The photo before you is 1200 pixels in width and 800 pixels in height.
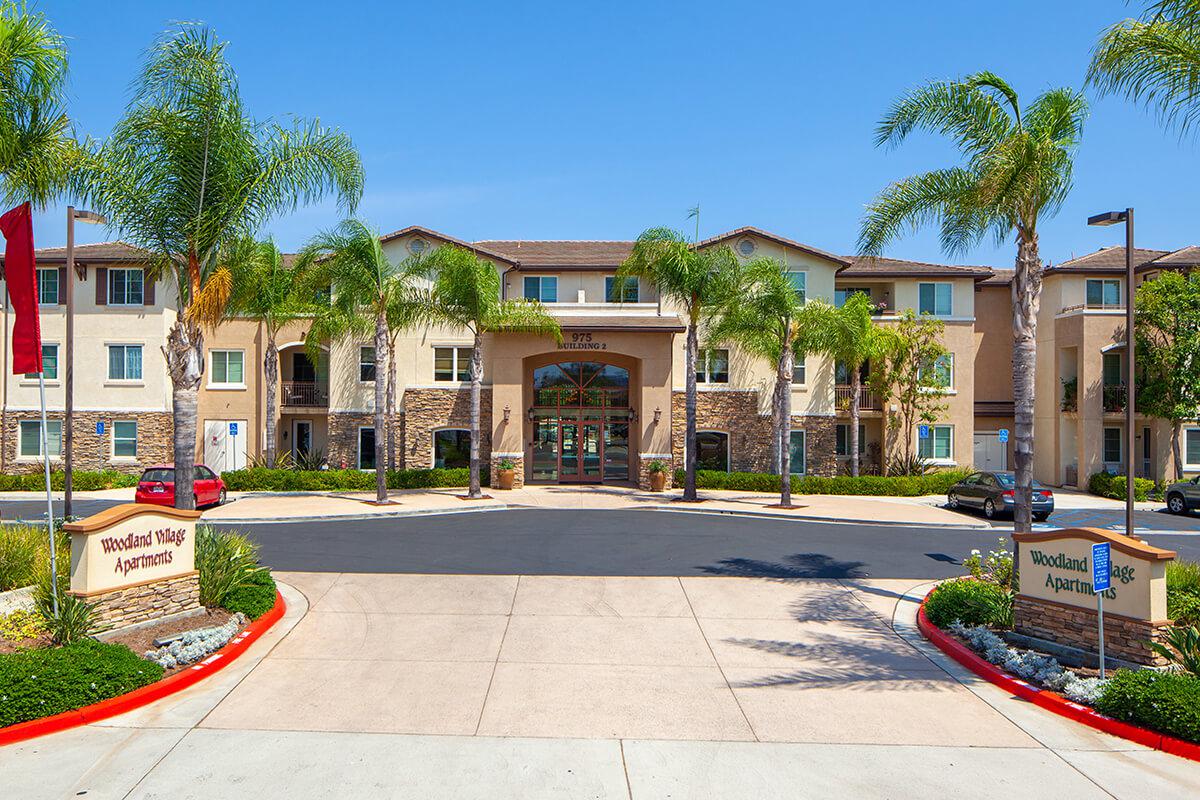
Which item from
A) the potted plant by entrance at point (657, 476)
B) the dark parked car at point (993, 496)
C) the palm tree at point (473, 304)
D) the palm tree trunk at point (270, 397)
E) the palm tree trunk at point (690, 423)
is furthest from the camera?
the palm tree trunk at point (270, 397)

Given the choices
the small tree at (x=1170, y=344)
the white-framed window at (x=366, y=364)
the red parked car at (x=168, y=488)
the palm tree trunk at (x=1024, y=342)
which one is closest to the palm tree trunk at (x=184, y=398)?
the red parked car at (x=168, y=488)

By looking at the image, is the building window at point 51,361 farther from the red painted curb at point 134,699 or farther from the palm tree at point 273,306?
the red painted curb at point 134,699

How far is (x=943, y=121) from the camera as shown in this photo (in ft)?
44.6

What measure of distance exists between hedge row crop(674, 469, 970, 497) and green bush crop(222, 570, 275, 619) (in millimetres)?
19979

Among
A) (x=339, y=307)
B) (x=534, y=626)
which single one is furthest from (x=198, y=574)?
(x=339, y=307)

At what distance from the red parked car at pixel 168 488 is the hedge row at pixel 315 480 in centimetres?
405

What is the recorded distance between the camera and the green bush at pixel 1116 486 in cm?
2892

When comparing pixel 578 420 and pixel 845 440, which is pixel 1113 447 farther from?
pixel 578 420

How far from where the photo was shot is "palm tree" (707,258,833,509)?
81.5ft

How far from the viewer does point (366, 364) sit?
103 ft

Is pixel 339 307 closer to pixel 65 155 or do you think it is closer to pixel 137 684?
pixel 65 155

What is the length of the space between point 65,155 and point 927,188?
14653 millimetres

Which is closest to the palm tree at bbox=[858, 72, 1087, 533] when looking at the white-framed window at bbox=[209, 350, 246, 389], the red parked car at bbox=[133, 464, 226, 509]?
→ the red parked car at bbox=[133, 464, 226, 509]

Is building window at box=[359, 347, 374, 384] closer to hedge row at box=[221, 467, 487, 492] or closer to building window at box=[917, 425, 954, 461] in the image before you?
hedge row at box=[221, 467, 487, 492]
